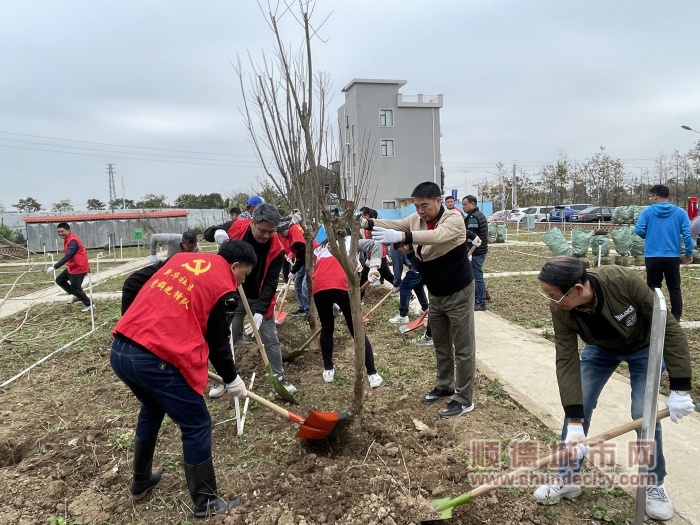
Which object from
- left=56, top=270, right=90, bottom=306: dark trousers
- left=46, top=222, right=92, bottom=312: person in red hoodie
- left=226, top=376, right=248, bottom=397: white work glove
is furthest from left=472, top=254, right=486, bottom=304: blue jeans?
left=56, top=270, right=90, bottom=306: dark trousers

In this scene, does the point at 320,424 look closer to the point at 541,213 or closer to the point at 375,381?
the point at 375,381

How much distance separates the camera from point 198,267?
2330 millimetres

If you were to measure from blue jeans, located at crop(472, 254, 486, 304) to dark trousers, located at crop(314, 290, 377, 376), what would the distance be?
9.37 ft

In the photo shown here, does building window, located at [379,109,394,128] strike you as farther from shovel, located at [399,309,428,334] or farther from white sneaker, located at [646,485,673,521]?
white sneaker, located at [646,485,673,521]

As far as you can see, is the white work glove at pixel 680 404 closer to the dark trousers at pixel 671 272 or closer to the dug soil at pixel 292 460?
the dug soil at pixel 292 460

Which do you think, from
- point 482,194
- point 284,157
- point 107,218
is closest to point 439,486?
point 284,157

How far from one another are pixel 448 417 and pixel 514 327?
294 cm

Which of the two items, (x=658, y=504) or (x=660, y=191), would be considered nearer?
(x=658, y=504)

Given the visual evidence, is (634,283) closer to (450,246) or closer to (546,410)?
(450,246)

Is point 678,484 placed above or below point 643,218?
below

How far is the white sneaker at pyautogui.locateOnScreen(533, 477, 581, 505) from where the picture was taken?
2.42 meters

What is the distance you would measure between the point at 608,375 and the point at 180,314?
7.23ft

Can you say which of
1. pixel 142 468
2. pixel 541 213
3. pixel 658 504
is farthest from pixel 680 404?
pixel 541 213

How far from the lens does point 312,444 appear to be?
118 inches
